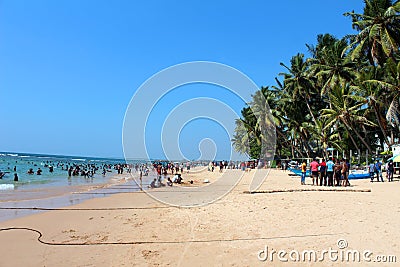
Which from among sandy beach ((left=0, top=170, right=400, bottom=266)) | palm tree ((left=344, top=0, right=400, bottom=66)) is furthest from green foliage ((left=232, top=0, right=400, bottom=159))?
sandy beach ((left=0, top=170, right=400, bottom=266))

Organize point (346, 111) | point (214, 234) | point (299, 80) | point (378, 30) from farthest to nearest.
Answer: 1. point (299, 80)
2. point (346, 111)
3. point (378, 30)
4. point (214, 234)

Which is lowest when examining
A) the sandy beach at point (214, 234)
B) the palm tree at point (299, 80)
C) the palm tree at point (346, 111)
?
the sandy beach at point (214, 234)

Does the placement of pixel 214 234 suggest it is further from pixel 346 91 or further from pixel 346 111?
pixel 346 91

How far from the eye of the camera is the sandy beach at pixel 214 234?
6.08 m

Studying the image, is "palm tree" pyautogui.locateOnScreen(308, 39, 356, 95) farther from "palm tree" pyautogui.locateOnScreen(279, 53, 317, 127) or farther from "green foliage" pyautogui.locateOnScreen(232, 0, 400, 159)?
"palm tree" pyautogui.locateOnScreen(279, 53, 317, 127)

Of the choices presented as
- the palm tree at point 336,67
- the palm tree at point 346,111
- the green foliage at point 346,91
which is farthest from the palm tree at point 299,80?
the palm tree at point 346,111

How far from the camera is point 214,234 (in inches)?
304

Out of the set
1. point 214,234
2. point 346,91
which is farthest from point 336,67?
point 214,234

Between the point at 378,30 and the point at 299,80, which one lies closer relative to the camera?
the point at 378,30

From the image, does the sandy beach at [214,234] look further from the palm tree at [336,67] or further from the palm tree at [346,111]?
the palm tree at [336,67]

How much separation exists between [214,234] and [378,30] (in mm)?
30011

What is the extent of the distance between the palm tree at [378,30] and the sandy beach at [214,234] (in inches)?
919

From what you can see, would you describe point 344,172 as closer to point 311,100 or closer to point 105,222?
point 105,222

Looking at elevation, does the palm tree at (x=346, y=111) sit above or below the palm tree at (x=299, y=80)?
below
